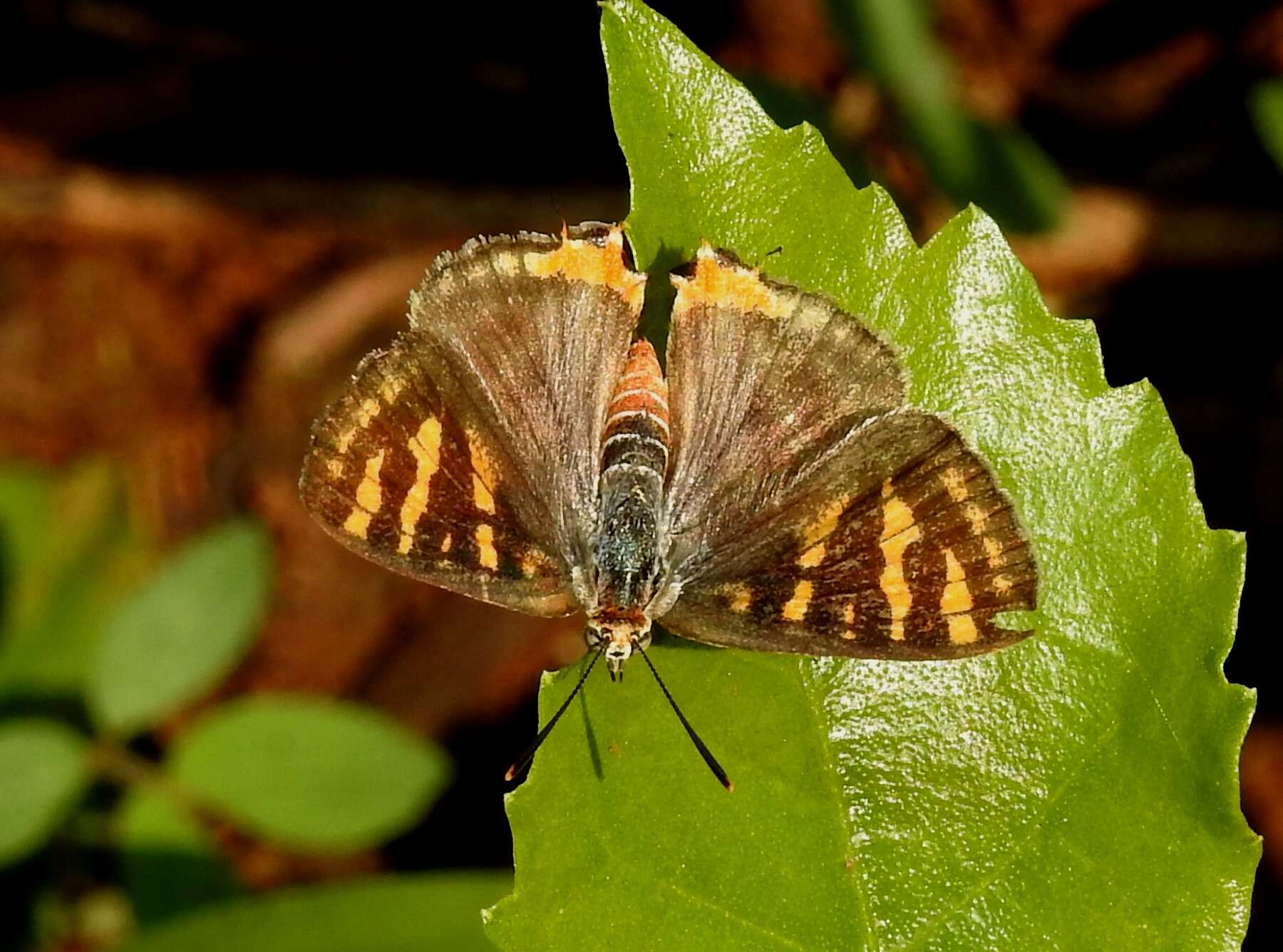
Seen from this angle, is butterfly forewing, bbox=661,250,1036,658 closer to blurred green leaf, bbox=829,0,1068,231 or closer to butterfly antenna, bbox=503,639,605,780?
butterfly antenna, bbox=503,639,605,780

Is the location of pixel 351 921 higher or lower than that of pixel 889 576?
lower

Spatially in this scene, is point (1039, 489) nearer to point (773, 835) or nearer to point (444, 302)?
point (773, 835)

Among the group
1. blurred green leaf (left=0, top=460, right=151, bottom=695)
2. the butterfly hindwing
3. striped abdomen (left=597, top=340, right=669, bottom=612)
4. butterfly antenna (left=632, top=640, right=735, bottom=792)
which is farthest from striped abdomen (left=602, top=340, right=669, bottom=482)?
blurred green leaf (left=0, top=460, right=151, bottom=695)

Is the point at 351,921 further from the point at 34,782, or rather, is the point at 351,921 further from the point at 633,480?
the point at 633,480

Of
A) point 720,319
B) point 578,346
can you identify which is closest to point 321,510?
point 578,346

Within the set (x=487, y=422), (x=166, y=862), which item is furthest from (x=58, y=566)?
(x=487, y=422)

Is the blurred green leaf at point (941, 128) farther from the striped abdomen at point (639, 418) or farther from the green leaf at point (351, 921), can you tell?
the green leaf at point (351, 921)

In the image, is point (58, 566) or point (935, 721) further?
point (58, 566)

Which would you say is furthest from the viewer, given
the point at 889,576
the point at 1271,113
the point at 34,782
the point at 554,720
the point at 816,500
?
the point at 34,782
